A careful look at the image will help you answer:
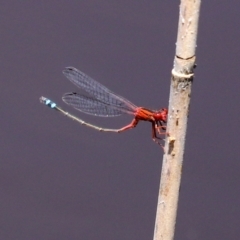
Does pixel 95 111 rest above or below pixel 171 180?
above

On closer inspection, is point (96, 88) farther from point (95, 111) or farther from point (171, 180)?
point (171, 180)

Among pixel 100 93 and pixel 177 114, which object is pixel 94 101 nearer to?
pixel 100 93

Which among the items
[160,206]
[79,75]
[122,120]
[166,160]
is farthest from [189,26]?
[122,120]

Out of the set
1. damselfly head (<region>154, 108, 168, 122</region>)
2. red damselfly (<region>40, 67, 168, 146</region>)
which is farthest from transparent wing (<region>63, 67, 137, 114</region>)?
damselfly head (<region>154, 108, 168, 122</region>)

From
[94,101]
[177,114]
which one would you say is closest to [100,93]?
Result: [94,101]

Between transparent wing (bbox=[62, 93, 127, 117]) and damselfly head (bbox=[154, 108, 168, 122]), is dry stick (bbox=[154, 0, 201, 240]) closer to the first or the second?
damselfly head (bbox=[154, 108, 168, 122])

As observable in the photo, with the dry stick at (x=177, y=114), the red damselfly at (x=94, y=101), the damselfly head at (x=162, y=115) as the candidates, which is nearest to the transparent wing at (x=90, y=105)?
the red damselfly at (x=94, y=101)
